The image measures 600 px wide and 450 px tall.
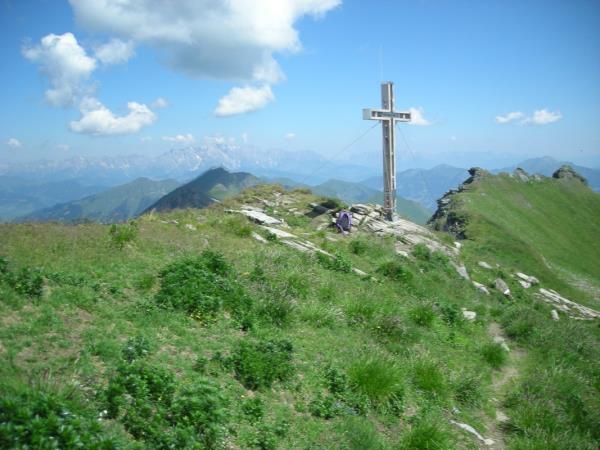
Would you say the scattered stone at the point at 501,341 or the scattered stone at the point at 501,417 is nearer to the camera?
the scattered stone at the point at 501,417

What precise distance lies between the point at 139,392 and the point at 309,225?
60.5 feet

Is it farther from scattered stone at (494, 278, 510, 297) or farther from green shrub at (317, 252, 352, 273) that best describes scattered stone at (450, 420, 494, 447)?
scattered stone at (494, 278, 510, 297)

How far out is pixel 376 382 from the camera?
8.02m

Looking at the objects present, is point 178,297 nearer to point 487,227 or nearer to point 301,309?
point 301,309

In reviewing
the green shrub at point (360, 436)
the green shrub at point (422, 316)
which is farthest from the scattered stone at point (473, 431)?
the green shrub at point (422, 316)

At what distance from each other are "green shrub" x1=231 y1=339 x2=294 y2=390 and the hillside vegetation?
1.3 inches

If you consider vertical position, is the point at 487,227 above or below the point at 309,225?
below

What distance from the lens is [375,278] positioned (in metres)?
15.7

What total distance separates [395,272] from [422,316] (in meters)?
4.03

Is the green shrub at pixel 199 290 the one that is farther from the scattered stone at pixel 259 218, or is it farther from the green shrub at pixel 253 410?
the scattered stone at pixel 259 218

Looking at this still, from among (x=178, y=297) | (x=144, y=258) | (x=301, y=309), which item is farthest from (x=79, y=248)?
(x=301, y=309)

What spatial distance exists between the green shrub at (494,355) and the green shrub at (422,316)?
63.7 inches

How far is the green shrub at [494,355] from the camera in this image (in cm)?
1165

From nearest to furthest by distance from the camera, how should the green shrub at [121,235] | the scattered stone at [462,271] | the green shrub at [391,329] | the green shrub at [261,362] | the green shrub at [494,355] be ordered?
the green shrub at [261,362], the green shrub at [391,329], the green shrub at [494,355], the green shrub at [121,235], the scattered stone at [462,271]
